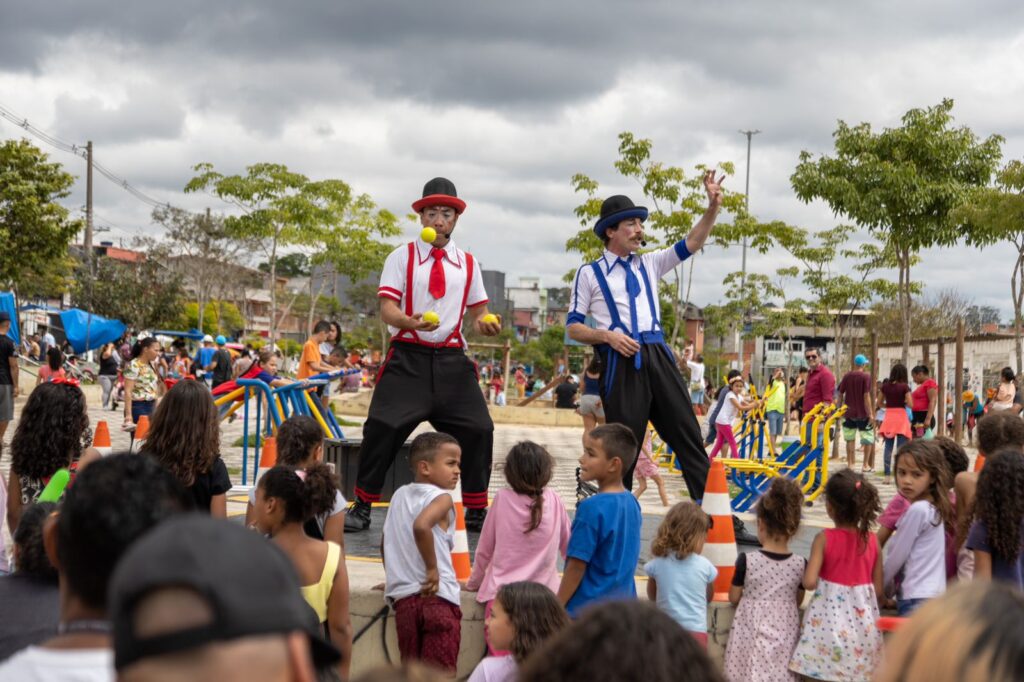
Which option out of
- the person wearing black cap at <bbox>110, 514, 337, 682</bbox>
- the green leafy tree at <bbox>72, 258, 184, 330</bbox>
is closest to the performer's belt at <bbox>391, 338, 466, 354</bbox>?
the person wearing black cap at <bbox>110, 514, 337, 682</bbox>

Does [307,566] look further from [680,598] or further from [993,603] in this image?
[993,603]

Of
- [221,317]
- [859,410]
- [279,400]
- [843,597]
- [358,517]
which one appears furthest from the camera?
[221,317]

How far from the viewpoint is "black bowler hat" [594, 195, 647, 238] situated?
19.5 feet

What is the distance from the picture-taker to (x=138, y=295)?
43406mm

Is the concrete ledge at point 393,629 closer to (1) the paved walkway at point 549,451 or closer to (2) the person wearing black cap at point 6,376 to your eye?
(1) the paved walkway at point 549,451

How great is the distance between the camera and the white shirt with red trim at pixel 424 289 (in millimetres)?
6105

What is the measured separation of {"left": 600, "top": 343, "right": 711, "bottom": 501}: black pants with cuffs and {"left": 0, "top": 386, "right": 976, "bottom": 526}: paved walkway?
2.48 meters

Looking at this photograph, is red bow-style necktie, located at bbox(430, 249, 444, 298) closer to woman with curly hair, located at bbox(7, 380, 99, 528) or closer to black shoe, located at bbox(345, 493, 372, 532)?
black shoe, located at bbox(345, 493, 372, 532)

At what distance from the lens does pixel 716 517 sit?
199 inches

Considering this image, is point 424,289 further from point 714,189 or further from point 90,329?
point 90,329

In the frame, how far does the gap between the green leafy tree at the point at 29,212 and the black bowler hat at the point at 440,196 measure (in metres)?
18.5

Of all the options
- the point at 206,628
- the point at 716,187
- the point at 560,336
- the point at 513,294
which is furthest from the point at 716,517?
the point at 513,294

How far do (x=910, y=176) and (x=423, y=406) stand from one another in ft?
42.2

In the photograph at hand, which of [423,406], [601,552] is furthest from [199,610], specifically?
[423,406]
